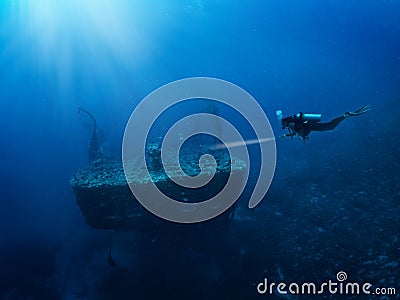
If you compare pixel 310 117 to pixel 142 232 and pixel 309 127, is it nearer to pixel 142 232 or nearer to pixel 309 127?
pixel 309 127

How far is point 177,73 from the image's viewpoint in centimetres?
5522

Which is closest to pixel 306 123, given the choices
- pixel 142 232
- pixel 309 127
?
pixel 309 127

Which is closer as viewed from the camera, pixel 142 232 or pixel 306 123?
pixel 306 123

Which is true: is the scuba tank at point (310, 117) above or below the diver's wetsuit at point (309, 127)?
above

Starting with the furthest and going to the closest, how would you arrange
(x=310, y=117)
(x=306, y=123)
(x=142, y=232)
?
1. (x=142, y=232)
2. (x=306, y=123)
3. (x=310, y=117)

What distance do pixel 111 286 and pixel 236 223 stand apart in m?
6.07

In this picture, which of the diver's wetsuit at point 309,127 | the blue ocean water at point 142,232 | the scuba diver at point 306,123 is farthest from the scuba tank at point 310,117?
the blue ocean water at point 142,232

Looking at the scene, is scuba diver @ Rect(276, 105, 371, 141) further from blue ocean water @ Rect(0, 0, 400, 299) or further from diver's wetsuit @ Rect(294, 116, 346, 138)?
blue ocean water @ Rect(0, 0, 400, 299)

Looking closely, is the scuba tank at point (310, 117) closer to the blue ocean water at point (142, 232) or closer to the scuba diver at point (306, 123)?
the scuba diver at point (306, 123)

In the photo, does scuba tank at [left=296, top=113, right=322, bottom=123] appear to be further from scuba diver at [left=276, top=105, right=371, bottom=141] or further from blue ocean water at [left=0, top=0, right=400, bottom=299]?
blue ocean water at [left=0, top=0, right=400, bottom=299]

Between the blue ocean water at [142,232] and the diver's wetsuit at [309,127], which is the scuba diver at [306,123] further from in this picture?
the blue ocean water at [142,232]

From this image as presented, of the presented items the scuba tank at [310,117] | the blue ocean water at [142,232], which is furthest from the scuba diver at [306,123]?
the blue ocean water at [142,232]

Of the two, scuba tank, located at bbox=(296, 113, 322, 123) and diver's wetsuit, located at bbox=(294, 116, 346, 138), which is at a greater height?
scuba tank, located at bbox=(296, 113, 322, 123)

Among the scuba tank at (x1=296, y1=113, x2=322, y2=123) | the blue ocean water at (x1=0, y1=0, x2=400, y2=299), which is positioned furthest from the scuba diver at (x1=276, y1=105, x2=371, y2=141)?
the blue ocean water at (x1=0, y1=0, x2=400, y2=299)
